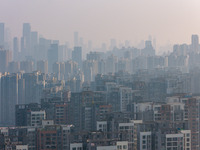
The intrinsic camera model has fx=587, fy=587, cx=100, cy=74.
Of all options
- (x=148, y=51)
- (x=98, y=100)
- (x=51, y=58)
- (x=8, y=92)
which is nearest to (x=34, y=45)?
(x=51, y=58)

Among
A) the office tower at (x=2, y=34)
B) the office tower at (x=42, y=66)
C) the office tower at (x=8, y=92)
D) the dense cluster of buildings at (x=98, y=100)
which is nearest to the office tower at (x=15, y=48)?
the dense cluster of buildings at (x=98, y=100)

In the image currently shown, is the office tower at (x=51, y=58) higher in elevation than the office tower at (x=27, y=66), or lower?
higher

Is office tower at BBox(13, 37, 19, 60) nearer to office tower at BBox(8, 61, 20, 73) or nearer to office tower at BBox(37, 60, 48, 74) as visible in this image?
office tower at BBox(8, 61, 20, 73)

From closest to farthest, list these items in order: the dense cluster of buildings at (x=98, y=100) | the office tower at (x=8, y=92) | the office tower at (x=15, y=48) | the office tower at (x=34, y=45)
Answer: the dense cluster of buildings at (x=98, y=100), the office tower at (x=8, y=92), the office tower at (x=15, y=48), the office tower at (x=34, y=45)

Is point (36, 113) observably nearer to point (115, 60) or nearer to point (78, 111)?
point (78, 111)

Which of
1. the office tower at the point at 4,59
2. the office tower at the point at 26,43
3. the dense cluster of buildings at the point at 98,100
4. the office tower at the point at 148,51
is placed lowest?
the dense cluster of buildings at the point at 98,100

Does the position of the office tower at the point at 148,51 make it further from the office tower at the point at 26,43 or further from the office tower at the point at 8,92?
the office tower at the point at 8,92

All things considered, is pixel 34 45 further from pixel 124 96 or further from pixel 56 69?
pixel 124 96
